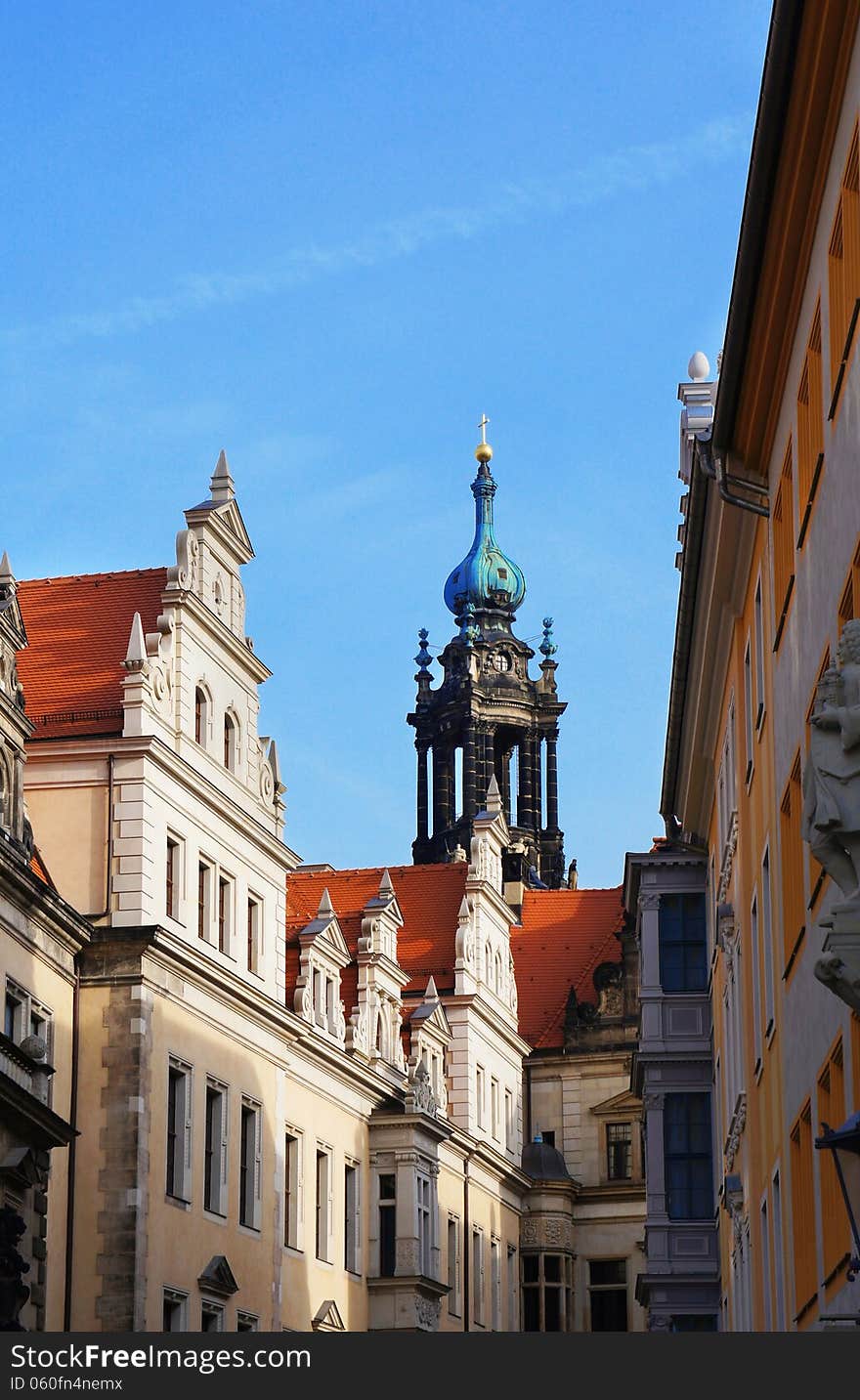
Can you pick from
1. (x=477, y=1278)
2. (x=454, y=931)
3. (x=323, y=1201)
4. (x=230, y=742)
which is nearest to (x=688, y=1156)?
(x=230, y=742)

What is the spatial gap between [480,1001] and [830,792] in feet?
162

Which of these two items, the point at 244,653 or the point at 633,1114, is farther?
the point at 633,1114

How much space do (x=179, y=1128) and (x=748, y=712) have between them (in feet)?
55.0

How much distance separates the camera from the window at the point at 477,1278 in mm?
58094

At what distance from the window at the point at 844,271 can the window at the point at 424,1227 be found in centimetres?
3708

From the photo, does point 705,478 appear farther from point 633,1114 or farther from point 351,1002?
point 633,1114

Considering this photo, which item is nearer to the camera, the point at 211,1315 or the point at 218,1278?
the point at 218,1278

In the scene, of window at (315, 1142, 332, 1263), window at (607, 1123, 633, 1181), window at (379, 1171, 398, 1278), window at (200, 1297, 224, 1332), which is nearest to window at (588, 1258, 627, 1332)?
window at (607, 1123, 633, 1181)

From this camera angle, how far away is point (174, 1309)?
125 feet

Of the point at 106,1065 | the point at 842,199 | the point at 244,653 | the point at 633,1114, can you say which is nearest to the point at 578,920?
the point at 633,1114

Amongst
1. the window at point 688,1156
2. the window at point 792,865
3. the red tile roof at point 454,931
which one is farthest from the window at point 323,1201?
the window at point 792,865

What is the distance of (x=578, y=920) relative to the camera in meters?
73.2

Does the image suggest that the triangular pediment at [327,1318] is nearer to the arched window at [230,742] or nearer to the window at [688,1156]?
the window at [688,1156]

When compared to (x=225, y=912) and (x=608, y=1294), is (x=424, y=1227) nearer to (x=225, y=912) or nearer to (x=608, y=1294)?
(x=225, y=912)
